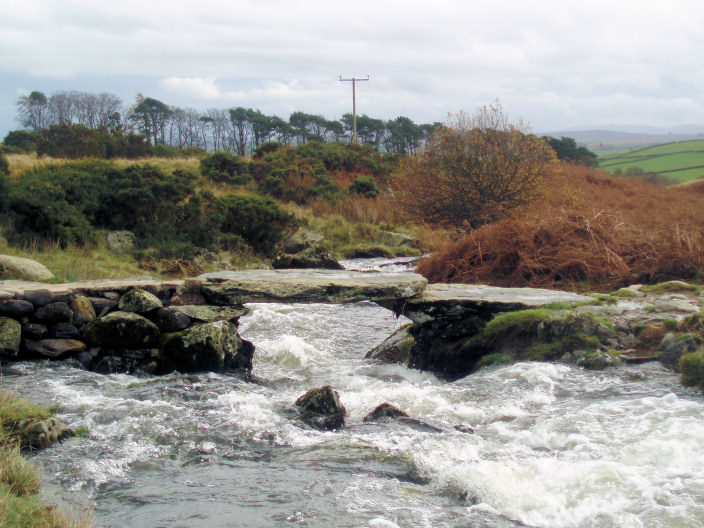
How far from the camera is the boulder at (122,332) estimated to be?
7684mm

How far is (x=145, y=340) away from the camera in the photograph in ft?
25.2

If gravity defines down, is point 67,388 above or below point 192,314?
below

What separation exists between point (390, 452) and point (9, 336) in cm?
514

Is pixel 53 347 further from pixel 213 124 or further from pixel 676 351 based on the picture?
pixel 213 124

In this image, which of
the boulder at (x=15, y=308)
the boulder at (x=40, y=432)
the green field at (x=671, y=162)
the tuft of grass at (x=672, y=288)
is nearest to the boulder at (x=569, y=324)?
the tuft of grass at (x=672, y=288)

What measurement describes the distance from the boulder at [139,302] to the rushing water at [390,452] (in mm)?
1079

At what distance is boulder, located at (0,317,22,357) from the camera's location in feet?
24.3

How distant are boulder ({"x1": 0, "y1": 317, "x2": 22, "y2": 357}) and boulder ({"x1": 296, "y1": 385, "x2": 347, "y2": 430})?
3.82 meters

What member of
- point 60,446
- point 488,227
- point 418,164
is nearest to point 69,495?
point 60,446

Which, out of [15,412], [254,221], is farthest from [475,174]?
[15,412]

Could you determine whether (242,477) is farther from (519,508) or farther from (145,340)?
(145,340)

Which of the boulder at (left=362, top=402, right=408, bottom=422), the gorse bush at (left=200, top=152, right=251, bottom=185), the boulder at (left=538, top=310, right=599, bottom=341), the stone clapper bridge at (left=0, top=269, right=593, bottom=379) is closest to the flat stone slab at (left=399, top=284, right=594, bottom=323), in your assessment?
the stone clapper bridge at (left=0, top=269, right=593, bottom=379)

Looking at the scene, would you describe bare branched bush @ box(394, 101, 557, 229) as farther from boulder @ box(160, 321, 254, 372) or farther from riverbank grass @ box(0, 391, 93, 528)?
riverbank grass @ box(0, 391, 93, 528)

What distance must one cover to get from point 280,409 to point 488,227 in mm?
7273
